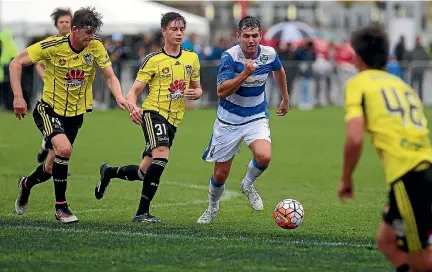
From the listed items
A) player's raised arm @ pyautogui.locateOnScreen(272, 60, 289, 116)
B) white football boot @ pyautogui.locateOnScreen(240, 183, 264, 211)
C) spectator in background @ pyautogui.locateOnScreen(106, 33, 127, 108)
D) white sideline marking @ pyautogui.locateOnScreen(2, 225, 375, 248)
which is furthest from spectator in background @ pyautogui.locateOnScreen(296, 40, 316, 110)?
white sideline marking @ pyautogui.locateOnScreen(2, 225, 375, 248)

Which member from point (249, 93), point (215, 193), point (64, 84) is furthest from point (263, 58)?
point (64, 84)

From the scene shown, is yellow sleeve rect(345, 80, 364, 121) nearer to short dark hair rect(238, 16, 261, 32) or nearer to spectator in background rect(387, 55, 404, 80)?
short dark hair rect(238, 16, 261, 32)

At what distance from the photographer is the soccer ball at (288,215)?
10.2 m

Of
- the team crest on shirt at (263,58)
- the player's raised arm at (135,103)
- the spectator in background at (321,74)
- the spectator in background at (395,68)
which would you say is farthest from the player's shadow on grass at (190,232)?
the spectator in background at (395,68)

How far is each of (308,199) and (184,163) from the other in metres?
4.80

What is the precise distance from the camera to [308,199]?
44.0 feet

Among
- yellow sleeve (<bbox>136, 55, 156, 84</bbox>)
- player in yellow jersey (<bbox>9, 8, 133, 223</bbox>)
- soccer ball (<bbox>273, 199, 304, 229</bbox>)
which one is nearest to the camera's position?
soccer ball (<bbox>273, 199, 304, 229</bbox>)

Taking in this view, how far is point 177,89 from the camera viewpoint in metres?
10.8

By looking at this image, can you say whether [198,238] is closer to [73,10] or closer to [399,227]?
[399,227]

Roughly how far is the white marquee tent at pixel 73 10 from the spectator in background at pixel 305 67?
398 centimetres

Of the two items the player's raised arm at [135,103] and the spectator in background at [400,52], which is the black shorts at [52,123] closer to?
the player's raised arm at [135,103]

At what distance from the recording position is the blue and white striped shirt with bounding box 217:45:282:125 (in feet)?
35.1

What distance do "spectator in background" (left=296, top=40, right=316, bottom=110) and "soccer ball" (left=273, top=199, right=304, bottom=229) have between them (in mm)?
22523

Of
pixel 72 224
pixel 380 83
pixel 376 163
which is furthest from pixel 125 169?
pixel 376 163
